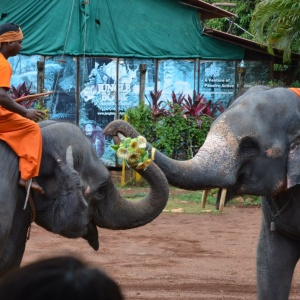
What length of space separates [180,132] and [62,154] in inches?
500

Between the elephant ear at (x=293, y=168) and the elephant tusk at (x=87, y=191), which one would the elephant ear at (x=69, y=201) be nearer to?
the elephant tusk at (x=87, y=191)

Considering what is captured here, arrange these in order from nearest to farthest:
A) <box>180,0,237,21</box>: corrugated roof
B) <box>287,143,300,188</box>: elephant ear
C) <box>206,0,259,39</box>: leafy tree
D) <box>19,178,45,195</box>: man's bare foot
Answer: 1. <box>19,178,45,195</box>: man's bare foot
2. <box>287,143,300,188</box>: elephant ear
3. <box>180,0,237,21</box>: corrugated roof
4. <box>206,0,259,39</box>: leafy tree

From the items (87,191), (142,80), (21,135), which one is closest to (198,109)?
(142,80)

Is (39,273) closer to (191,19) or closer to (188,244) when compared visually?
(188,244)

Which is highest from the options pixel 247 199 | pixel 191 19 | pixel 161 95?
pixel 191 19

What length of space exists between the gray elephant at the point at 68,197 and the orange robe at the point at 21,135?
2.4 inches

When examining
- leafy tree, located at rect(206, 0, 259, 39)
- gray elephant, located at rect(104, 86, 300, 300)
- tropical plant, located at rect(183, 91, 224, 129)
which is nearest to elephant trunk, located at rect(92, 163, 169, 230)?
gray elephant, located at rect(104, 86, 300, 300)

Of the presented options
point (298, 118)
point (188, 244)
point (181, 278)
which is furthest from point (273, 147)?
point (188, 244)

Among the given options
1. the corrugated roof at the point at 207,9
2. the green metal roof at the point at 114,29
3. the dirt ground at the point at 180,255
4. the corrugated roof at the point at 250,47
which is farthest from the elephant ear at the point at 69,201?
the corrugated roof at the point at 207,9

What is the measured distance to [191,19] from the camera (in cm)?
2084

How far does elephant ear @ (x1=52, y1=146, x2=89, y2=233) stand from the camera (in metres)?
5.56

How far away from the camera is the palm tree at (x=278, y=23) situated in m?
18.2

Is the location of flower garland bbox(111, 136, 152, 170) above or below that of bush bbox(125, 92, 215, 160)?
above

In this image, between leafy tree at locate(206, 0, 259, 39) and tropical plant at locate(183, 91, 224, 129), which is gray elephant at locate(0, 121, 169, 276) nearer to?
tropical plant at locate(183, 91, 224, 129)
